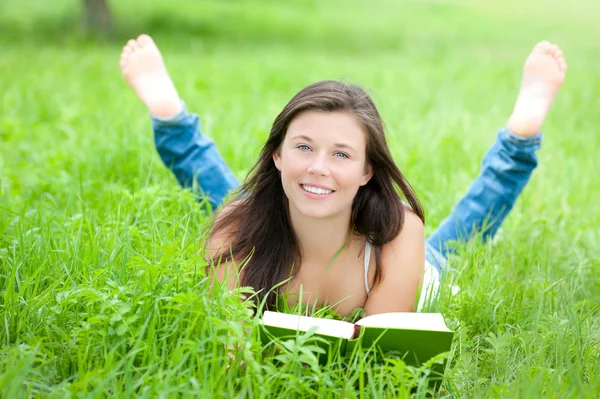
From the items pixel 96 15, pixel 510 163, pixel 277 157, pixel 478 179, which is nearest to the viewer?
pixel 277 157

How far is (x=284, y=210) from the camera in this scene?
2648 mm

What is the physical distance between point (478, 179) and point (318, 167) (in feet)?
4.39

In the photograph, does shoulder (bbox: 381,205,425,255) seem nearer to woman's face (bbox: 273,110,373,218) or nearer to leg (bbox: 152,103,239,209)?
woman's face (bbox: 273,110,373,218)

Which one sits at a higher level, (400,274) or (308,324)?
(400,274)

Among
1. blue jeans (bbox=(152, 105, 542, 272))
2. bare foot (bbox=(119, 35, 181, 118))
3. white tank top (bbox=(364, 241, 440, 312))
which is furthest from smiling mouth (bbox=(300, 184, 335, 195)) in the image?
bare foot (bbox=(119, 35, 181, 118))

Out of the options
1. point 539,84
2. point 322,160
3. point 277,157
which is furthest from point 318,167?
point 539,84

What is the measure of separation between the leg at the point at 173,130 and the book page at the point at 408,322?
1.40m

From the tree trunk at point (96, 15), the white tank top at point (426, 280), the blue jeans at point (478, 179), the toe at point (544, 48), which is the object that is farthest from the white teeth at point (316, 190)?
the tree trunk at point (96, 15)

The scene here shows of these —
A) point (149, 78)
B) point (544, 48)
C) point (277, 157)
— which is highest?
point (544, 48)

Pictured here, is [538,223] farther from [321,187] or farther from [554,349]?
[321,187]

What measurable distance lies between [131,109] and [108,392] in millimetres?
3718

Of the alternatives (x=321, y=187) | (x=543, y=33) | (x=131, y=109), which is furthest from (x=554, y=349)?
(x=543, y=33)

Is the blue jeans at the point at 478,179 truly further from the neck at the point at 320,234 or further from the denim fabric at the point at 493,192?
the neck at the point at 320,234

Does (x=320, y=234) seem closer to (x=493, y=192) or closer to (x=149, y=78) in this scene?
(x=493, y=192)
